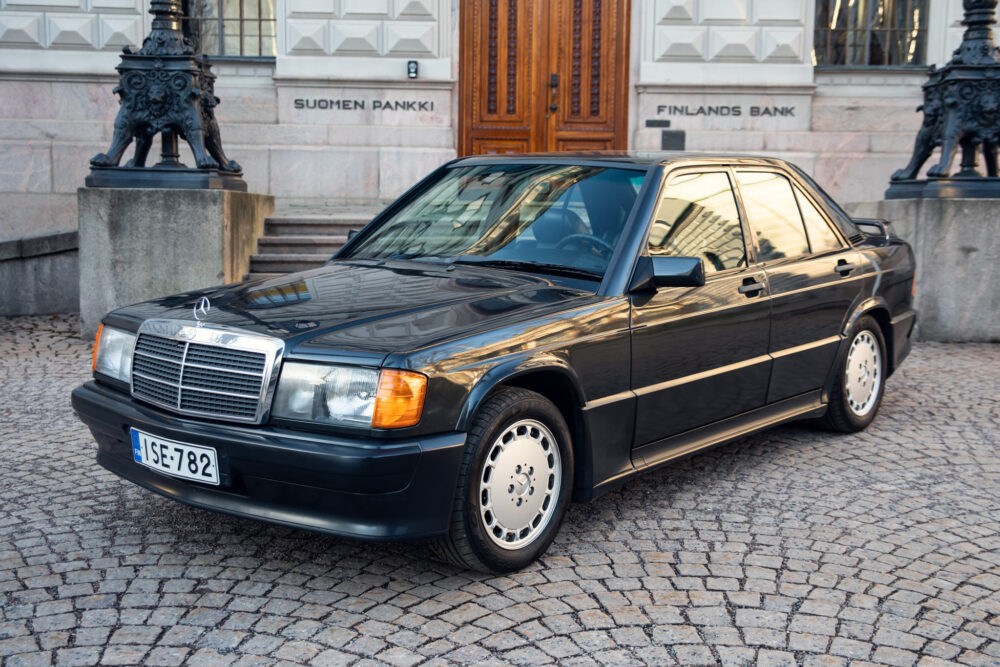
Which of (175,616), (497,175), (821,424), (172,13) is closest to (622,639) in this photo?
(175,616)

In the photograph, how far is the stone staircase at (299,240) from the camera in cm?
995

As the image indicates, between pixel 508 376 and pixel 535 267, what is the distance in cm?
97

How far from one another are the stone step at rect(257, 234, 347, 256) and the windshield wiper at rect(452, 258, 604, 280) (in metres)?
5.76

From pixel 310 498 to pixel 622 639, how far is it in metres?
1.15

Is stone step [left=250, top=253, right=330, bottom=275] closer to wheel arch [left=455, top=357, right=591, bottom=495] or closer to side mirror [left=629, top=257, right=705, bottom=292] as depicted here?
side mirror [left=629, top=257, right=705, bottom=292]

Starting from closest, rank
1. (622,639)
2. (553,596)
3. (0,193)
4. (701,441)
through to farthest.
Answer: (622,639) < (553,596) < (701,441) < (0,193)

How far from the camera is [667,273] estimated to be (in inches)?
169

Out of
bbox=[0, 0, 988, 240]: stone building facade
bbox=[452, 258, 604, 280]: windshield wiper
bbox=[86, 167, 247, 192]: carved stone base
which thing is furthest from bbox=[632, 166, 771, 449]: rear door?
bbox=[0, 0, 988, 240]: stone building facade

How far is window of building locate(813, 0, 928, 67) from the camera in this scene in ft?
45.0

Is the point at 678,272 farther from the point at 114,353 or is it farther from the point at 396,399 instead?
the point at 114,353

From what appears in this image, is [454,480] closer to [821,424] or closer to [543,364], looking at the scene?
[543,364]

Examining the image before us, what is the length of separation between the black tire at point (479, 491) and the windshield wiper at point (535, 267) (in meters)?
0.74

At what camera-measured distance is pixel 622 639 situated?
11.0 ft

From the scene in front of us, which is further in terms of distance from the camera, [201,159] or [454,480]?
[201,159]
